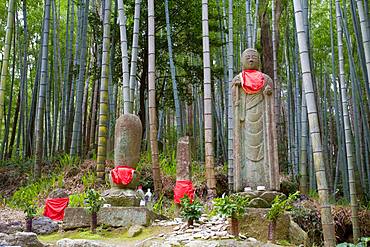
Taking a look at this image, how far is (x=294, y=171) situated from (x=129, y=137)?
5.22 metres

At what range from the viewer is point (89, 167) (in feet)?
27.3

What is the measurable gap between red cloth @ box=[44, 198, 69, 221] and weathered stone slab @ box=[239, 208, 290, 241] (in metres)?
2.59

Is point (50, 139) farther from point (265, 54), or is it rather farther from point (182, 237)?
point (182, 237)

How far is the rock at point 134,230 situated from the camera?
4.78 metres

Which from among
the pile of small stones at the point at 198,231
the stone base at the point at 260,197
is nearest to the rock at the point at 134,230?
the pile of small stones at the point at 198,231

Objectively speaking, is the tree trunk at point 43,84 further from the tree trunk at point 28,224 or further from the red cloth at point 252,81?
the red cloth at point 252,81

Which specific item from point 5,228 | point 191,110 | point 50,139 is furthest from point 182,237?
point 191,110

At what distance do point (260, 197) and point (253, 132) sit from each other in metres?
0.77

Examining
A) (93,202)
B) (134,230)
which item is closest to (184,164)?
(134,230)

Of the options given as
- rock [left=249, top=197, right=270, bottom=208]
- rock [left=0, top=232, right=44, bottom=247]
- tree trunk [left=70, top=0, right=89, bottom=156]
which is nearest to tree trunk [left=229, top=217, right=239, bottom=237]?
rock [left=249, top=197, right=270, bottom=208]

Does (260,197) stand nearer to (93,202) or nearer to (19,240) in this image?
(93,202)

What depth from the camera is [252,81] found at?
513 cm

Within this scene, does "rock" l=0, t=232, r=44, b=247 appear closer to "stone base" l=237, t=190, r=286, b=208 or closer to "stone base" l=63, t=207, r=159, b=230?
"stone base" l=63, t=207, r=159, b=230

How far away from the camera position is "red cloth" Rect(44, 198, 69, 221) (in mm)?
5805
